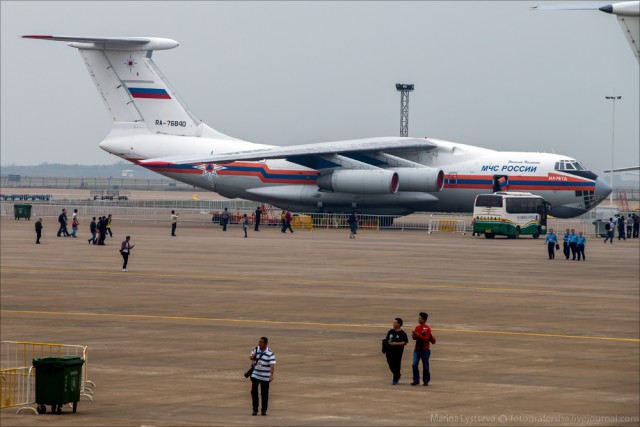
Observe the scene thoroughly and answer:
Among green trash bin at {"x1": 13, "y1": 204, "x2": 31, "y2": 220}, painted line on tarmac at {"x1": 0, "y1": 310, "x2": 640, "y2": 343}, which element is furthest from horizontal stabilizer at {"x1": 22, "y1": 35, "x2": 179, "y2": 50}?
painted line on tarmac at {"x1": 0, "y1": 310, "x2": 640, "y2": 343}

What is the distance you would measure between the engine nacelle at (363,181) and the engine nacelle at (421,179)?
1.62 feet

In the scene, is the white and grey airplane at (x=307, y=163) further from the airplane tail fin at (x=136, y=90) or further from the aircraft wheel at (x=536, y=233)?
the aircraft wheel at (x=536, y=233)

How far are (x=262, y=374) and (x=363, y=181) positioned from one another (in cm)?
4709

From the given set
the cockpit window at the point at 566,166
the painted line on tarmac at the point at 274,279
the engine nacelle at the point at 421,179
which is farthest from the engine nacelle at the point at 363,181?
the painted line on tarmac at the point at 274,279

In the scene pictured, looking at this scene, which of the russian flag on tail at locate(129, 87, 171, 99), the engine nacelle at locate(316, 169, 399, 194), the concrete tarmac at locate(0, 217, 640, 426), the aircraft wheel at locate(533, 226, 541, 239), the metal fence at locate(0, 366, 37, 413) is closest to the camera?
the concrete tarmac at locate(0, 217, 640, 426)

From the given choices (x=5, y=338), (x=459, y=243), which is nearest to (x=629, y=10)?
(x=5, y=338)

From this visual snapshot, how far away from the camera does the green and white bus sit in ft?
202

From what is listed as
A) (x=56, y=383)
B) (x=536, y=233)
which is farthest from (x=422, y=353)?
(x=536, y=233)

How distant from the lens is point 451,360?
22844mm

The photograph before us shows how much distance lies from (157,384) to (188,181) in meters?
51.8

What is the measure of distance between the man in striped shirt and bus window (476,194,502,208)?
4407 cm

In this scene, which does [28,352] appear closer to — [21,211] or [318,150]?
[318,150]

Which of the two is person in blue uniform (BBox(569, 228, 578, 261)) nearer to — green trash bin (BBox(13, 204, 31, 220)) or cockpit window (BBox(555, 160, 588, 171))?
cockpit window (BBox(555, 160, 588, 171))

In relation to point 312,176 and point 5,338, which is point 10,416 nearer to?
point 5,338
